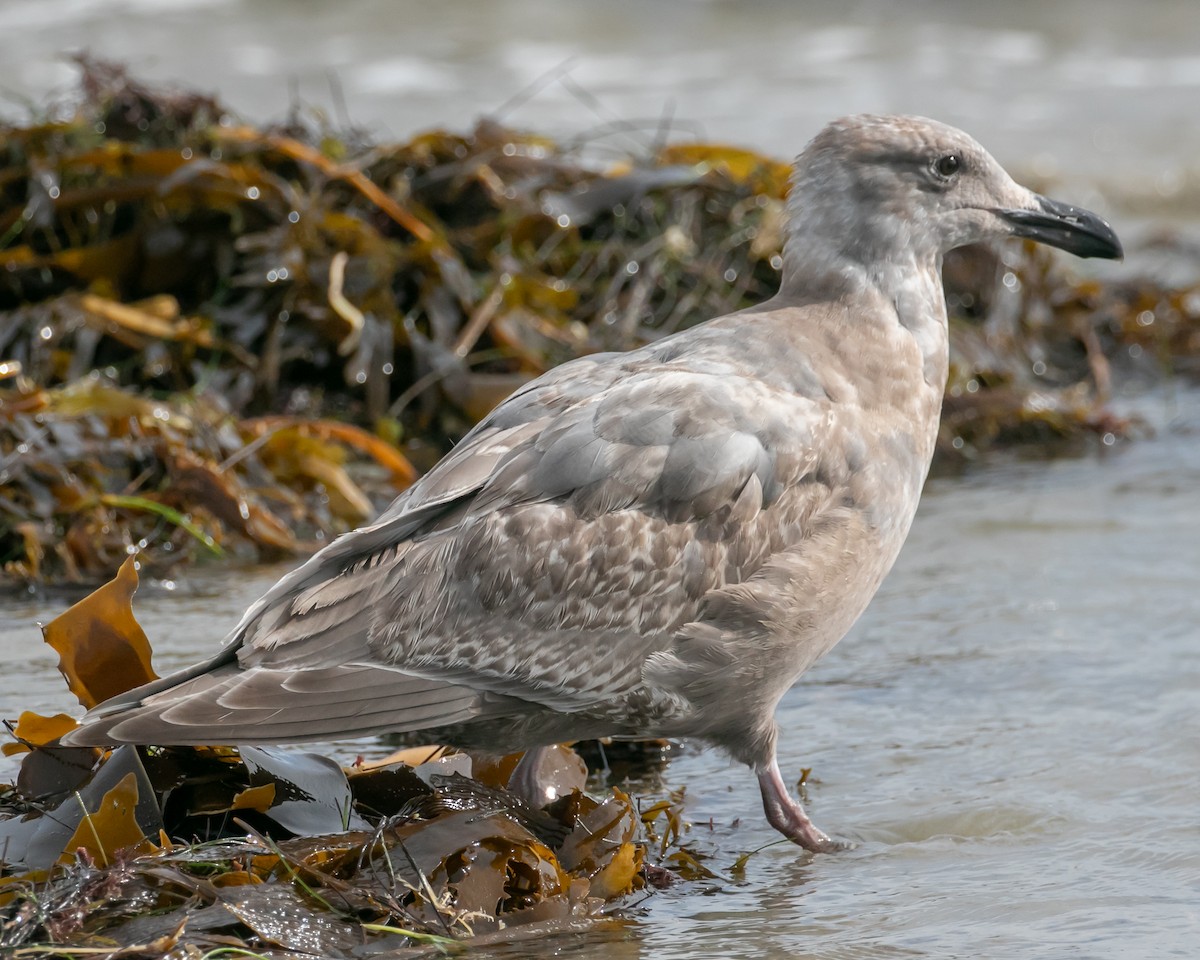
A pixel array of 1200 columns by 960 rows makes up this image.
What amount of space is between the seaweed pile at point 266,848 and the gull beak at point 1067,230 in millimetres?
1830

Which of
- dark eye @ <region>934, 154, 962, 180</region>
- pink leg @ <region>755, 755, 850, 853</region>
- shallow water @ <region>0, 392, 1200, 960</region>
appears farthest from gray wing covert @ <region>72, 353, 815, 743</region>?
dark eye @ <region>934, 154, 962, 180</region>

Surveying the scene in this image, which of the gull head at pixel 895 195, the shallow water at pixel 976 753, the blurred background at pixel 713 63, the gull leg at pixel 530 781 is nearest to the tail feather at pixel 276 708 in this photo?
the gull leg at pixel 530 781

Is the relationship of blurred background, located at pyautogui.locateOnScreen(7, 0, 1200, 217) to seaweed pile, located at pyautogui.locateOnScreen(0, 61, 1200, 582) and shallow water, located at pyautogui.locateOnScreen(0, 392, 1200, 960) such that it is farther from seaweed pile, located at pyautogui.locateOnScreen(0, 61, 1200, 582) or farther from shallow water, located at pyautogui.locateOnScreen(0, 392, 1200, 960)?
shallow water, located at pyautogui.locateOnScreen(0, 392, 1200, 960)

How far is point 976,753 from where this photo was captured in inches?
167

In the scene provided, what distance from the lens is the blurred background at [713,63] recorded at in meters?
14.7

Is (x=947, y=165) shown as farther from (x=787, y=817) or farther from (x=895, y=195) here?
(x=787, y=817)

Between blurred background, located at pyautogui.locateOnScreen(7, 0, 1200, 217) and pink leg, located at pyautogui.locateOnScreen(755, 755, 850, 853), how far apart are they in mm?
10027

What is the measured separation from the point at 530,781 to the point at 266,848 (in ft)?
2.67

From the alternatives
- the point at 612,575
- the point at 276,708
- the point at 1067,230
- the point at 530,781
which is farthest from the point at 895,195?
the point at 276,708

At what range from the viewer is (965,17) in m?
19.2

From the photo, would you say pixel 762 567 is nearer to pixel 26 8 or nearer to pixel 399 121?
pixel 399 121

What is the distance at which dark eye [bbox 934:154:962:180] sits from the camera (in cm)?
429

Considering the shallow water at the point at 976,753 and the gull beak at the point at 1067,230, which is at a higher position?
the gull beak at the point at 1067,230

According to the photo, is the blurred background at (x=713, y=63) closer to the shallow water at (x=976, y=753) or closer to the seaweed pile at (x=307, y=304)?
the seaweed pile at (x=307, y=304)
